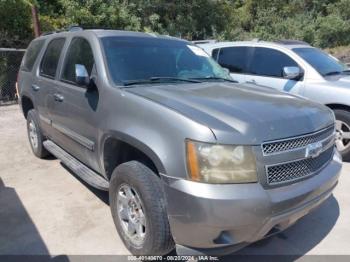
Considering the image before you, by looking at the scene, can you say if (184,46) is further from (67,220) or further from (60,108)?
(67,220)

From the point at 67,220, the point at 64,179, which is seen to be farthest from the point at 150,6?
the point at 67,220

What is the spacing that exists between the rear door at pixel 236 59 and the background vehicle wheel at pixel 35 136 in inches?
140

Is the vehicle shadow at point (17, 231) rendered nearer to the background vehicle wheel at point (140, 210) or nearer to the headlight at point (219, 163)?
the background vehicle wheel at point (140, 210)

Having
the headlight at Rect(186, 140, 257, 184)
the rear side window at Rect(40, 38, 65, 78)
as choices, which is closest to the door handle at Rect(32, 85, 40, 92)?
the rear side window at Rect(40, 38, 65, 78)

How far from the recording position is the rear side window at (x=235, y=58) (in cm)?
756

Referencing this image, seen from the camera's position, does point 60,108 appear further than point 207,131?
Yes

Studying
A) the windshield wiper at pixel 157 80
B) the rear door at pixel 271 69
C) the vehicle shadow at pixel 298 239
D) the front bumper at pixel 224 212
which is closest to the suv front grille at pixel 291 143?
the front bumper at pixel 224 212

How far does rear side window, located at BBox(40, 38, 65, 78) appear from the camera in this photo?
5.03m

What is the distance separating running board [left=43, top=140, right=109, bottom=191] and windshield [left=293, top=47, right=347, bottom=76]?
4.12 metres

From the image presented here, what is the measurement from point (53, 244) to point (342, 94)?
444 cm

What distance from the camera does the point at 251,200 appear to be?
109 inches

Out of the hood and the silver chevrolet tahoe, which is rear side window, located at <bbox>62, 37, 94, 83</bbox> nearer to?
the silver chevrolet tahoe

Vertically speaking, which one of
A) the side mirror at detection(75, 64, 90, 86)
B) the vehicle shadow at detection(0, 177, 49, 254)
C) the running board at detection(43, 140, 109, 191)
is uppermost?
the side mirror at detection(75, 64, 90, 86)

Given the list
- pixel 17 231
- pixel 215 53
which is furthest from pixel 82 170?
pixel 215 53
